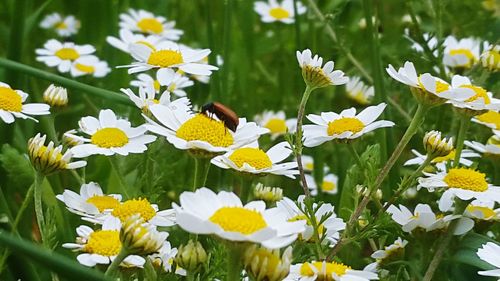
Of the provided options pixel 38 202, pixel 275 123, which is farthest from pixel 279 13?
pixel 38 202

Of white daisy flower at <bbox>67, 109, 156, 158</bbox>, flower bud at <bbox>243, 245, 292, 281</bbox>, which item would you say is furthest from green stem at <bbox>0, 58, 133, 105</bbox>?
flower bud at <bbox>243, 245, 292, 281</bbox>

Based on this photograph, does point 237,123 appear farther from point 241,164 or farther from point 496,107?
point 496,107

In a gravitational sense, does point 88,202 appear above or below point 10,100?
below

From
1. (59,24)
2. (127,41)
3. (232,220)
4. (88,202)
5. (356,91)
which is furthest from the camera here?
(59,24)

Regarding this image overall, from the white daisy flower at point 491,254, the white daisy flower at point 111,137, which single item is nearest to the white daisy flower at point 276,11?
the white daisy flower at point 111,137

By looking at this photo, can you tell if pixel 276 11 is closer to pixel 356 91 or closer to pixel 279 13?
pixel 279 13

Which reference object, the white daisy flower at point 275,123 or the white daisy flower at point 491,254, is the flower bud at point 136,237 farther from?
the white daisy flower at point 275,123

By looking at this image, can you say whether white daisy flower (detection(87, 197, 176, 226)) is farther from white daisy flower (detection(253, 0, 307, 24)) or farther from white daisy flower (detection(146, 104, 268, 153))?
white daisy flower (detection(253, 0, 307, 24))
